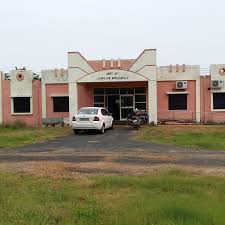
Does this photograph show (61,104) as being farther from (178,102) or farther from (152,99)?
(178,102)

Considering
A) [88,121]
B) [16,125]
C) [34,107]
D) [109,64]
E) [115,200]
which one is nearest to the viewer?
[115,200]

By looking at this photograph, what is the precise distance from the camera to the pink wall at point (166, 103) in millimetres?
33156

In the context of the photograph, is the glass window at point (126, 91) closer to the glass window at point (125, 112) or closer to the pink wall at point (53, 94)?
the glass window at point (125, 112)

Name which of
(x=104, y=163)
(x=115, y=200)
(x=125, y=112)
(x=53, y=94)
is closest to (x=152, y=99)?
(x=125, y=112)

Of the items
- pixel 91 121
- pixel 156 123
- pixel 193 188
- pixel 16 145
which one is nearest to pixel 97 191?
pixel 193 188

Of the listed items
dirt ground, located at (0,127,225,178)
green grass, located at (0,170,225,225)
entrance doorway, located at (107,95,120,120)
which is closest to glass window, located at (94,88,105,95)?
entrance doorway, located at (107,95,120,120)

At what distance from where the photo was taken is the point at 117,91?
116 feet

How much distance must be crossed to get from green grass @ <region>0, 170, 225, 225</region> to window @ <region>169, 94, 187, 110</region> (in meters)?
22.7

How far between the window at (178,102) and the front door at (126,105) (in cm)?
312

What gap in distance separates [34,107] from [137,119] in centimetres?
936

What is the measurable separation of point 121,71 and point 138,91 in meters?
4.01

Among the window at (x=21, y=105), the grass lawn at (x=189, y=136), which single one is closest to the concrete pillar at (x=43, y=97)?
the window at (x=21, y=105)

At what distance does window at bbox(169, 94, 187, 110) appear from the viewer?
33.3m

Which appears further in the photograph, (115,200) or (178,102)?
(178,102)
